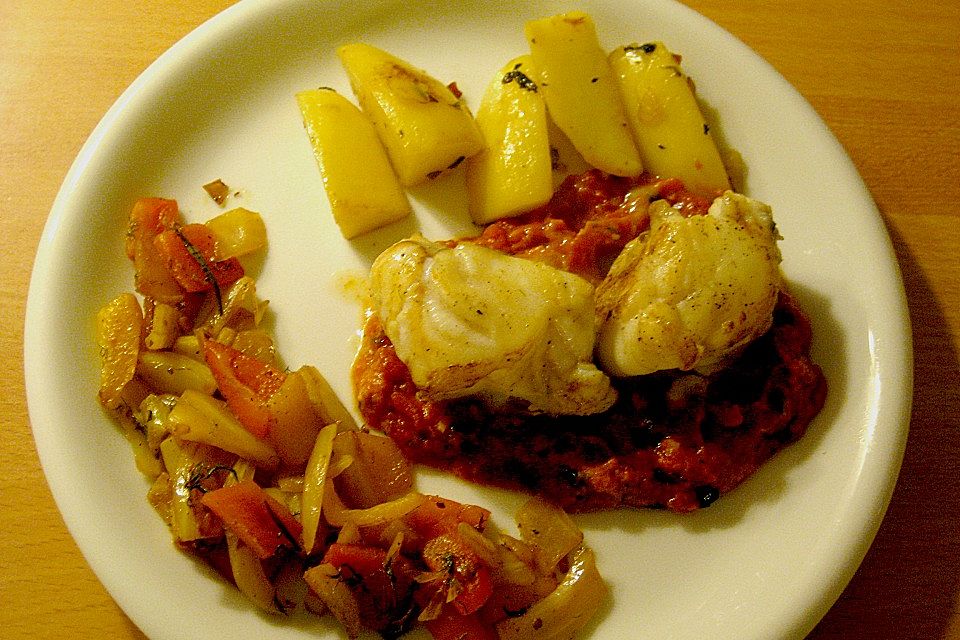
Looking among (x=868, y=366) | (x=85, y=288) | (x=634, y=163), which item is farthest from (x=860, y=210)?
(x=85, y=288)

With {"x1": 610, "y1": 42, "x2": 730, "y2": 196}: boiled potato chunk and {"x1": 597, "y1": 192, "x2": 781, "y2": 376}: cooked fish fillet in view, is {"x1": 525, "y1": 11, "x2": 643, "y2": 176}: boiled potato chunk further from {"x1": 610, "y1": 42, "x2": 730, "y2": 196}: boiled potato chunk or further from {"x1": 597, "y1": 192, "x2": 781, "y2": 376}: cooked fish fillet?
{"x1": 597, "y1": 192, "x2": 781, "y2": 376}: cooked fish fillet

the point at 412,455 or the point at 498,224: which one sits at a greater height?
the point at 498,224

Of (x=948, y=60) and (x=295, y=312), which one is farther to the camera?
(x=948, y=60)

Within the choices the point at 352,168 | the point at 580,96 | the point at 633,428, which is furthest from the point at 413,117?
the point at 633,428

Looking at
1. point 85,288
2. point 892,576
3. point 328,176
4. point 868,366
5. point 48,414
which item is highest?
point 328,176

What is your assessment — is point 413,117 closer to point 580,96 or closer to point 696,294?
point 580,96

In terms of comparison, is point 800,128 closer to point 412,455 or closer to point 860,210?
point 860,210

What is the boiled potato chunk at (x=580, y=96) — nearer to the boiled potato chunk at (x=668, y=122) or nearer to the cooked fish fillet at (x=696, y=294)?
the boiled potato chunk at (x=668, y=122)
